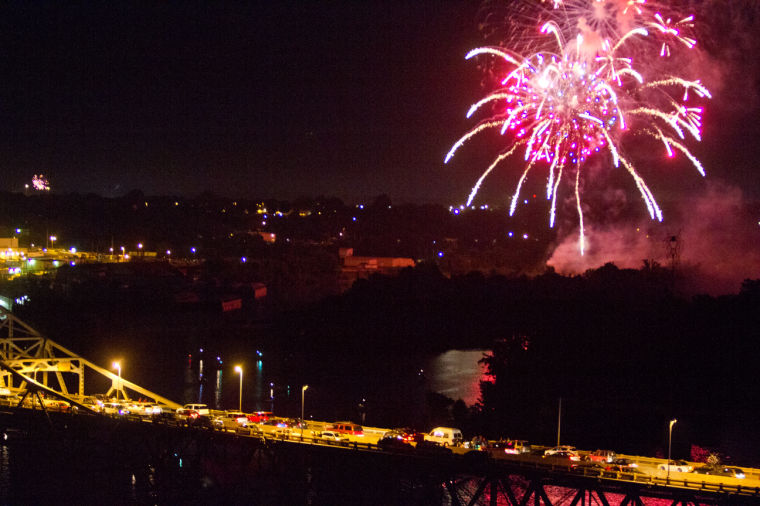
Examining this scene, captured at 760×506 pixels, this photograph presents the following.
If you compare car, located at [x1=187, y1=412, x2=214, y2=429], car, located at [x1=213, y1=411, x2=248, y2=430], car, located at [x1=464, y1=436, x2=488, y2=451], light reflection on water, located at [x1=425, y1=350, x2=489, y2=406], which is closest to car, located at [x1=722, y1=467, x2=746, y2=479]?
car, located at [x1=464, y1=436, x2=488, y2=451]

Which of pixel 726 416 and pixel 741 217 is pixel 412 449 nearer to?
pixel 726 416

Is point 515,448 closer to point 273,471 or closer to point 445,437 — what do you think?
point 445,437

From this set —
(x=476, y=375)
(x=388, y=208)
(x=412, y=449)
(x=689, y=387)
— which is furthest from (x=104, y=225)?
(x=412, y=449)

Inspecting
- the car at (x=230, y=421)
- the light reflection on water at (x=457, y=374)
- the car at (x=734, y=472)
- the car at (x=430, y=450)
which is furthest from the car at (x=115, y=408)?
the light reflection on water at (x=457, y=374)

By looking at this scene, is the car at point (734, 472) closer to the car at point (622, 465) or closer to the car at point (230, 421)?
the car at point (622, 465)

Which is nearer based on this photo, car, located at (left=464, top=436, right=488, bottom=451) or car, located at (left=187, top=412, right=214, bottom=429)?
car, located at (left=464, top=436, right=488, bottom=451)

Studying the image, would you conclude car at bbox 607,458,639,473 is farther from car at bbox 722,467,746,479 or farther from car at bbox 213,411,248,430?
car at bbox 213,411,248,430
